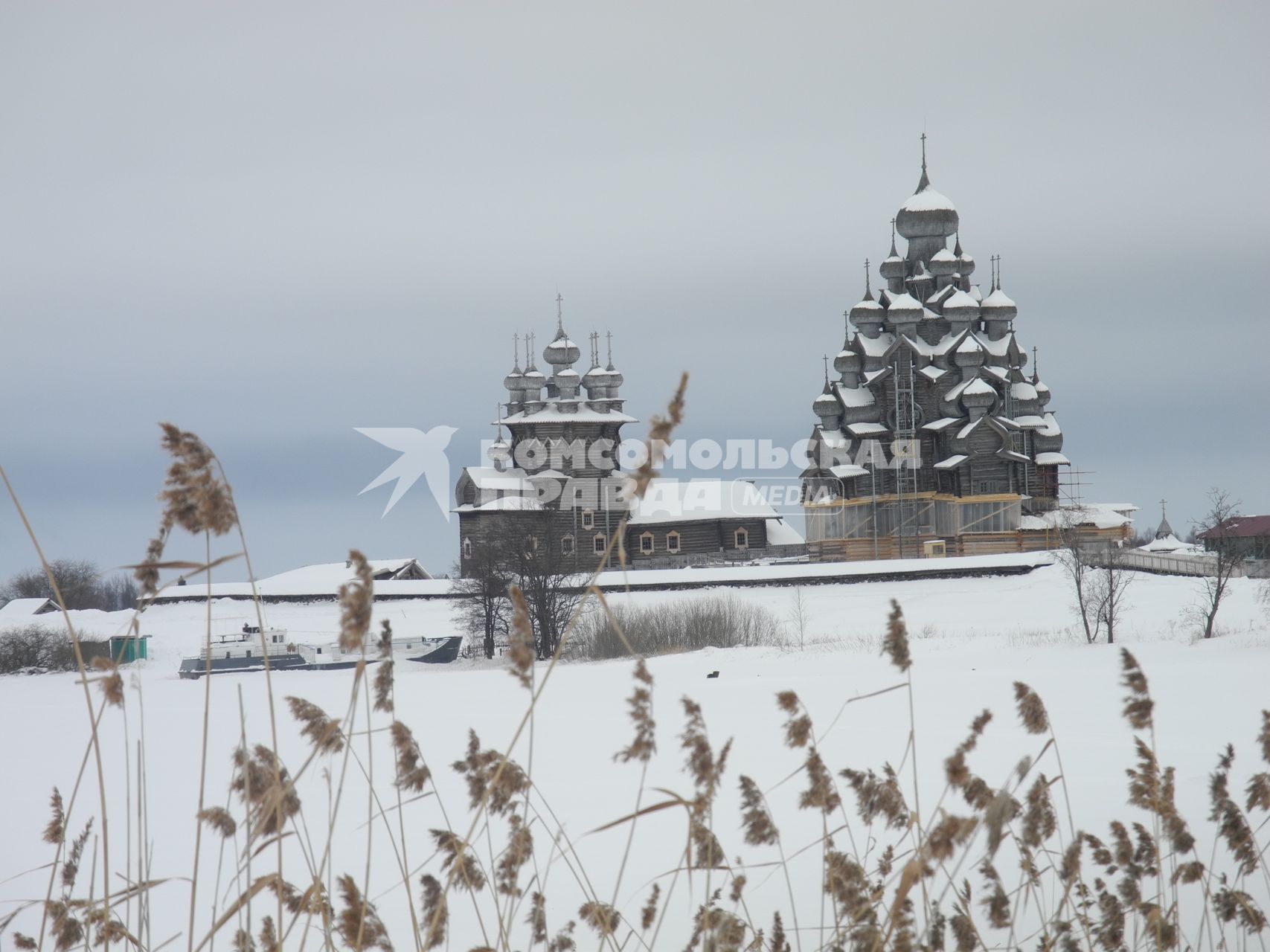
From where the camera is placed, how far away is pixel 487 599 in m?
28.4

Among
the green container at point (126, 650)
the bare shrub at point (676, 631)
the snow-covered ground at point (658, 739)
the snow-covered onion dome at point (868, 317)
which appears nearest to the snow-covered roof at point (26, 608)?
the snow-covered ground at point (658, 739)

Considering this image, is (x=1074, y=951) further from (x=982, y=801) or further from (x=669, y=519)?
(x=669, y=519)

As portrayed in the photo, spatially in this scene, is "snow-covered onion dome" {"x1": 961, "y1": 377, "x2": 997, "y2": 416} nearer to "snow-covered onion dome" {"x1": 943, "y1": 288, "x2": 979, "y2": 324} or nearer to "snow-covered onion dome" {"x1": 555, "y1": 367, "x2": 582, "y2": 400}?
"snow-covered onion dome" {"x1": 943, "y1": 288, "x2": 979, "y2": 324}

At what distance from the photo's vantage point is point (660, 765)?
30.5 ft

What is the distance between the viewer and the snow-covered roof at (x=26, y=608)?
38969mm

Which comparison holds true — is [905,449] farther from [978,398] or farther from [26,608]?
[26,608]

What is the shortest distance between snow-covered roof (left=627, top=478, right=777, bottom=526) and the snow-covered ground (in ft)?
68.1

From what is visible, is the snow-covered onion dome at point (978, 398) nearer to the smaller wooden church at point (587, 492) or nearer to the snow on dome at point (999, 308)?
the snow on dome at point (999, 308)

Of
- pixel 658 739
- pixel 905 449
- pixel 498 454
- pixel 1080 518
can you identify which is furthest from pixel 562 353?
pixel 658 739

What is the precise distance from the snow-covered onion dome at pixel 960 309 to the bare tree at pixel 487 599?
17955 millimetres

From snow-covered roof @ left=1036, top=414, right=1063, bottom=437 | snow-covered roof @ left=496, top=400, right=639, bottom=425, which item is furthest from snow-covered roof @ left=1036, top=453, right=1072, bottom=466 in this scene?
snow-covered roof @ left=496, top=400, right=639, bottom=425

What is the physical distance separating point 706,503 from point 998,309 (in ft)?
39.5

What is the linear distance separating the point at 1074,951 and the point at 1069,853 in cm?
68

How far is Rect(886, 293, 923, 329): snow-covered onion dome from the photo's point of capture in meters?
41.6
